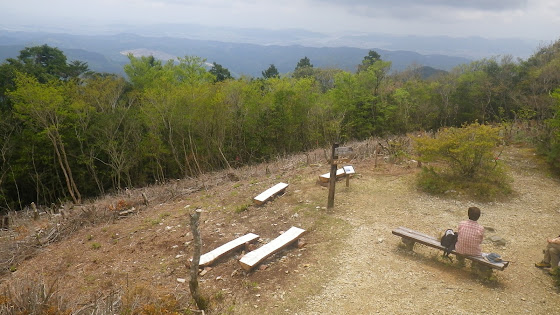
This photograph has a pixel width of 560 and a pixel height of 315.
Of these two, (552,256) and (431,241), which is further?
(431,241)

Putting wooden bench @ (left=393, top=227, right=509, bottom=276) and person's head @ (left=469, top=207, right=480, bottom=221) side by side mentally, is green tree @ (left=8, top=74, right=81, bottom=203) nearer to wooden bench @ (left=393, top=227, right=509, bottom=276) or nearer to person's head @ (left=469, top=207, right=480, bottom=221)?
wooden bench @ (left=393, top=227, right=509, bottom=276)

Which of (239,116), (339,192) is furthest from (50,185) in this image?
(339,192)

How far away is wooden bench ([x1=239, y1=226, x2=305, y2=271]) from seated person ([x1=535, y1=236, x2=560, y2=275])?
425 cm

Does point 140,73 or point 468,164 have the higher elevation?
point 140,73

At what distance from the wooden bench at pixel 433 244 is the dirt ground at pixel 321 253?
0.64 feet

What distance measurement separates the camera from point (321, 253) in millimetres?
6348

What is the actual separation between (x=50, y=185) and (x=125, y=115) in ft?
22.1

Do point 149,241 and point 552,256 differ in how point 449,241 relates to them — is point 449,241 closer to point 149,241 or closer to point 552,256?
point 552,256

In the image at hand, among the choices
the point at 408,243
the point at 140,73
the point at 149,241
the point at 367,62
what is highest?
the point at 367,62

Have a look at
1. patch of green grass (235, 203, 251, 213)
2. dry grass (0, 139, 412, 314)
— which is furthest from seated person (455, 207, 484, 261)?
patch of green grass (235, 203, 251, 213)

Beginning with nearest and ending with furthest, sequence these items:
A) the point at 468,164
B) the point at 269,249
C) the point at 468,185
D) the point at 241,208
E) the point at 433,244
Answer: the point at 433,244 → the point at 269,249 → the point at 241,208 → the point at 468,185 → the point at 468,164

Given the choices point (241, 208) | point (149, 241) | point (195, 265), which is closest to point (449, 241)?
point (195, 265)

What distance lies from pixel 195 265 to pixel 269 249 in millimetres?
2014

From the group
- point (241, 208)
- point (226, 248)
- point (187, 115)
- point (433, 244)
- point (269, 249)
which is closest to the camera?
point (433, 244)
